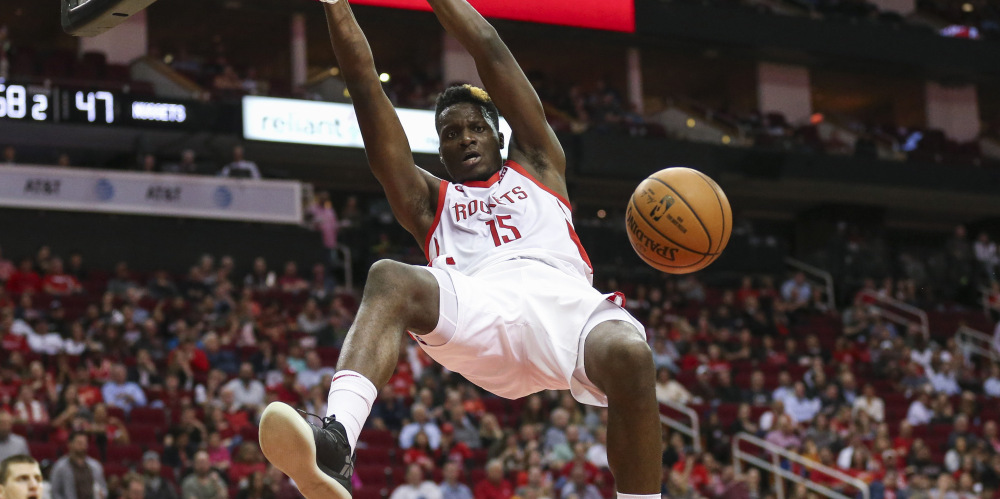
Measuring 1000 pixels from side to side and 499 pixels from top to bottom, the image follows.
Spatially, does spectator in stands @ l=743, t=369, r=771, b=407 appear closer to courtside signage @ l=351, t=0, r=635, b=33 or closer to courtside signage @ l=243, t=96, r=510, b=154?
courtside signage @ l=243, t=96, r=510, b=154

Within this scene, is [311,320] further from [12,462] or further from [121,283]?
[12,462]

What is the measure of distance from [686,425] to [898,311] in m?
8.46

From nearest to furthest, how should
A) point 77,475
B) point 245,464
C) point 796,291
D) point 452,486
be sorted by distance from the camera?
point 77,475
point 245,464
point 452,486
point 796,291

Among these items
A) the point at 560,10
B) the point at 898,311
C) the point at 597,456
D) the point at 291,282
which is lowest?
the point at 597,456

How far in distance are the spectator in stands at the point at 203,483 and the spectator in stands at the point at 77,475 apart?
692 millimetres

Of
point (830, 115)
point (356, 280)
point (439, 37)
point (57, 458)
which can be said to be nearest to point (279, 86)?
point (356, 280)

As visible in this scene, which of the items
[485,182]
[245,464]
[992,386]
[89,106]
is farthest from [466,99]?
[992,386]

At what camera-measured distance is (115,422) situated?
37.0 ft

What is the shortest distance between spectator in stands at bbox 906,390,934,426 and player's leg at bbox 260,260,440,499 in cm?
1364

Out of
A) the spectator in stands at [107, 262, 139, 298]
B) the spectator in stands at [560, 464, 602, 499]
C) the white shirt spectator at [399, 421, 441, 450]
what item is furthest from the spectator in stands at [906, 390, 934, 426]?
the spectator in stands at [107, 262, 139, 298]

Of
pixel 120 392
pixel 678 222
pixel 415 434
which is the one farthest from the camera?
pixel 415 434

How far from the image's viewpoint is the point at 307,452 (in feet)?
11.3

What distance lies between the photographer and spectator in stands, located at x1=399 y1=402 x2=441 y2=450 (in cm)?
1240

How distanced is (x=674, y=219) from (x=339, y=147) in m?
14.6
